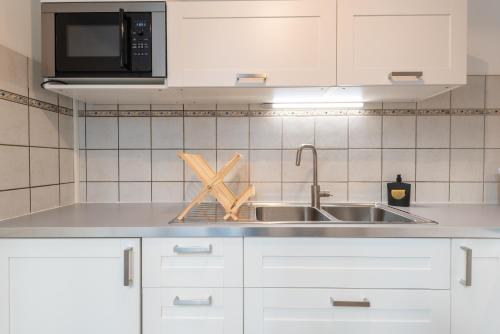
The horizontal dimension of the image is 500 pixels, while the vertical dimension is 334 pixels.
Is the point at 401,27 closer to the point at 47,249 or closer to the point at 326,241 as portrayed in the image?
the point at 326,241

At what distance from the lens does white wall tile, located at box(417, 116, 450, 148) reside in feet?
5.87

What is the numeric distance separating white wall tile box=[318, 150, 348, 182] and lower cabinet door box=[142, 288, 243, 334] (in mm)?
867

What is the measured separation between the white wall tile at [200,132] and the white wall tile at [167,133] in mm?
36

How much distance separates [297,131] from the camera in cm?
181

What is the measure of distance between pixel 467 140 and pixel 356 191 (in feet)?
2.24

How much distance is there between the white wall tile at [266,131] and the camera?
5.94ft

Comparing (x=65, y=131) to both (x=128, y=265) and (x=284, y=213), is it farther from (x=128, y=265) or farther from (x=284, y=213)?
(x=284, y=213)

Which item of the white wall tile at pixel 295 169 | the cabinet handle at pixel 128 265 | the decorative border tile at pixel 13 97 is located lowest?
the cabinet handle at pixel 128 265

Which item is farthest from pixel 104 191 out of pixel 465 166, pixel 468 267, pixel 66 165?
pixel 465 166

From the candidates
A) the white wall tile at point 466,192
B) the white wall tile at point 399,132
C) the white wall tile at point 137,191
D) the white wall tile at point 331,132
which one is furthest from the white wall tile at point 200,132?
the white wall tile at point 466,192

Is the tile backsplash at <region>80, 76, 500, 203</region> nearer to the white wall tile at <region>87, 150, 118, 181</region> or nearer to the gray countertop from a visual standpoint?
the white wall tile at <region>87, 150, 118, 181</region>

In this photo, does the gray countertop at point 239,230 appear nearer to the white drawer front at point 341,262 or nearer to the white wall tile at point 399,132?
the white drawer front at point 341,262

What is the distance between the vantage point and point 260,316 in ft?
3.96

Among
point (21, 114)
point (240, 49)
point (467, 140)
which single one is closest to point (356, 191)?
point (467, 140)
